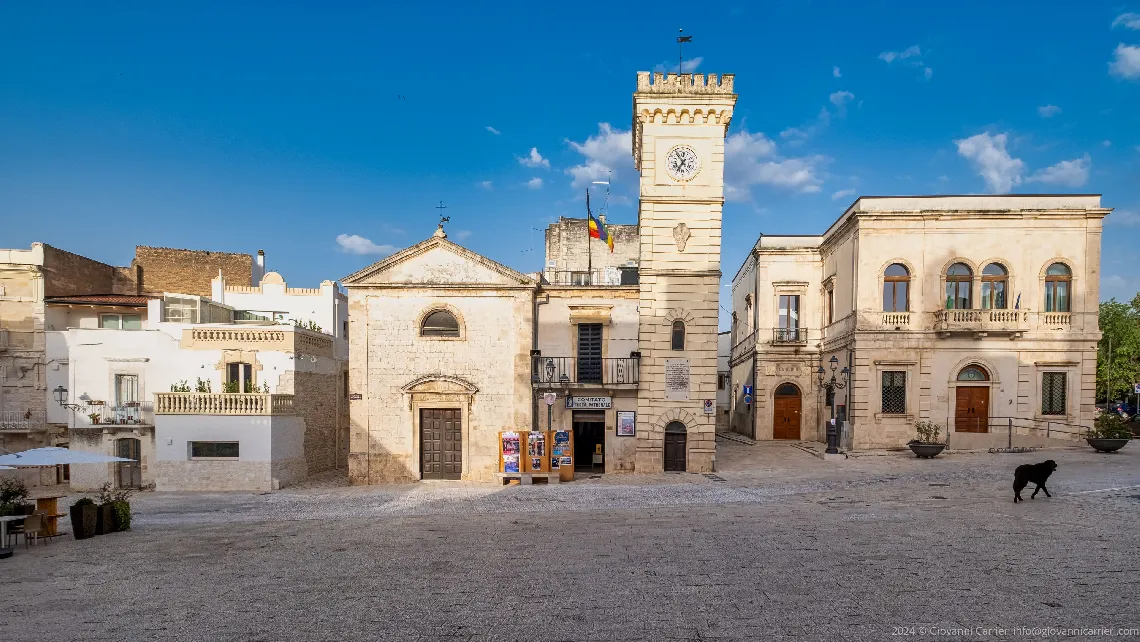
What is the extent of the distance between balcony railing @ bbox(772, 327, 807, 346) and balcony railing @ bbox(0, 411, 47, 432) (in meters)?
33.8

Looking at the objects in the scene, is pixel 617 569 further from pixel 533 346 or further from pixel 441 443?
pixel 441 443

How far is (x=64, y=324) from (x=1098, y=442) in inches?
1683

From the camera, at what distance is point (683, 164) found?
71.2 ft

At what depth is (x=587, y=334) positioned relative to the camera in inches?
877

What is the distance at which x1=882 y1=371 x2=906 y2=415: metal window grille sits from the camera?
988 inches

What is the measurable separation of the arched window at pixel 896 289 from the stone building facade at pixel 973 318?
0.04 m

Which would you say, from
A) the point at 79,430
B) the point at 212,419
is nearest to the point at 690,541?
the point at 212,419

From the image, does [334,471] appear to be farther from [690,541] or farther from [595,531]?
[690,541]

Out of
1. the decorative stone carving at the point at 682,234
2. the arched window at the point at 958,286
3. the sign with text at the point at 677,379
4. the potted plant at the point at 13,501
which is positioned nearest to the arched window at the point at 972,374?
the arched window at the point at 958,286

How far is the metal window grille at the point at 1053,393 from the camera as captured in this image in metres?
24.5

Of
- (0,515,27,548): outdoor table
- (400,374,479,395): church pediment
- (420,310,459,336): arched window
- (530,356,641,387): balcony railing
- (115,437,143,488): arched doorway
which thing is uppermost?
(420,310,459,336): arched window

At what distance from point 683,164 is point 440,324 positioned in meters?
11.0

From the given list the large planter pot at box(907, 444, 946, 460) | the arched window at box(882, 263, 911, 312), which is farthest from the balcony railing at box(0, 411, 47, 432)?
the arched window at box(882, 263, 911, 312)

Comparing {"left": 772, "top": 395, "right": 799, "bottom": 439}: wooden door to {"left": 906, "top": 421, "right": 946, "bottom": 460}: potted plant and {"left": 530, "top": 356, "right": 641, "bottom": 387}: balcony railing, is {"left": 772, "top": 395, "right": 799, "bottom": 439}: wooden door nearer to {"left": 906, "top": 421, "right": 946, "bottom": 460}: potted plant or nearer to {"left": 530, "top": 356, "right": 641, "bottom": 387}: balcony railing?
{"left": 906, "top": 421, "right": 946, "bottom": 460}: potted plant
